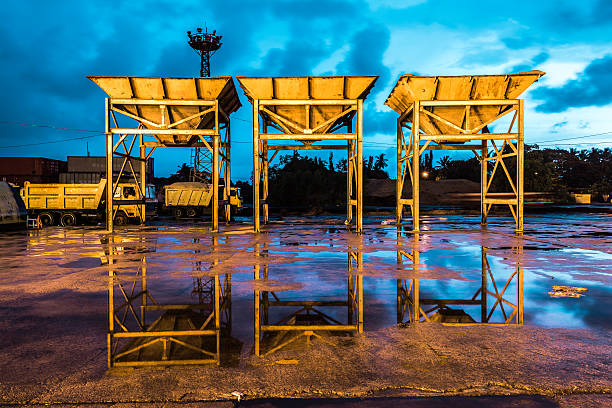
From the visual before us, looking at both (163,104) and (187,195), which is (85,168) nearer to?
(187,195)

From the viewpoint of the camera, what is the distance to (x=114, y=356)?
9.70 ft

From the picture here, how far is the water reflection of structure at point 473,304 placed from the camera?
391cm

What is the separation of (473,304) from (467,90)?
39.3ft

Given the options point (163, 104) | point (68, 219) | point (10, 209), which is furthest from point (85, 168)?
point (163, 104)

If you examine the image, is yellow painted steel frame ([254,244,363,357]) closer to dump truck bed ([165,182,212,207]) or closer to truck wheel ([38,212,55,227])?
truck wheel ([38,212,55,227])

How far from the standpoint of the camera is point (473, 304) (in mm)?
4500

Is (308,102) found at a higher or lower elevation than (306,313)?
higher

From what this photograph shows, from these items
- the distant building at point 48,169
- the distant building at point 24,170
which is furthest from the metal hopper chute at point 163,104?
the distant building at point 24,170

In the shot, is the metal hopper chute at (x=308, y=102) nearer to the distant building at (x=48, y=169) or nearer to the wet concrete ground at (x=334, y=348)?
the wet concrete ground at (x=334, y=348)

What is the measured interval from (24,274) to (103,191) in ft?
52.6

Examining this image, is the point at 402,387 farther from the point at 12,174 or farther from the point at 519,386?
the point at 12,174

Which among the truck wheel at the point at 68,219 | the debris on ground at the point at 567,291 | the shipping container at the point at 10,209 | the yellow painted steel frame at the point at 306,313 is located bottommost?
the debris on ground at the point at 567,291

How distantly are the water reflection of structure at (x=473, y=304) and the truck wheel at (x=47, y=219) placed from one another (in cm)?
2287

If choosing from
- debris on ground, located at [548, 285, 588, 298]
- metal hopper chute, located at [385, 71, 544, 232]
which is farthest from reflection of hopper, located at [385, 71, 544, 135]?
debris on ground, located at [548, 285, 588, 298]
